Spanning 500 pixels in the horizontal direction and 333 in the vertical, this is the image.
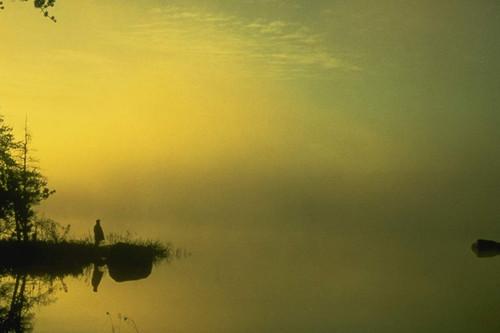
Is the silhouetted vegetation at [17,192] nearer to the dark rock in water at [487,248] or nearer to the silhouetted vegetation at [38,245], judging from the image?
the silhouetted vegetation at [38,245]

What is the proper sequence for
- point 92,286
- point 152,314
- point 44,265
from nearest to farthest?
point 152,314 → point 92,286 → point 44,265

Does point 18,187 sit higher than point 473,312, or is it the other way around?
point 18,187

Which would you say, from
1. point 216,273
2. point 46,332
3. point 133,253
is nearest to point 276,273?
point 216,273

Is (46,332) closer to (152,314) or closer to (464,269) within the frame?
(152,314)

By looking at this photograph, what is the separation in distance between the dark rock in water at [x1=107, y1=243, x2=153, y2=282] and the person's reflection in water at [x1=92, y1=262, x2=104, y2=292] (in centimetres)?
74

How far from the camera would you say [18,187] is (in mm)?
60406

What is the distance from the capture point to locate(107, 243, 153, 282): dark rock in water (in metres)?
58.7

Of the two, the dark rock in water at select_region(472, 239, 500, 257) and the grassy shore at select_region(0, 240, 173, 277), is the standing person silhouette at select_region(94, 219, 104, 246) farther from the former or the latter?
the dark rock in water at select_region(472, 239, 500, 257)

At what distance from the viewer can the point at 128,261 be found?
59.6 m

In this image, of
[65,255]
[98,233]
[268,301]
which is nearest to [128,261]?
[98,233]

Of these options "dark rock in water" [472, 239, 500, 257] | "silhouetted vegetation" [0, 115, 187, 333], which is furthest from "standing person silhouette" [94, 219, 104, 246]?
"dark rock in water" [472, 239, 500, 257]

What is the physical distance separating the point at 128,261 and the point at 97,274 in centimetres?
489

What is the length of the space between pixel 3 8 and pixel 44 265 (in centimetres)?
3332

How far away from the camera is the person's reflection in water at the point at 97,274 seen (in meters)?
48.7
